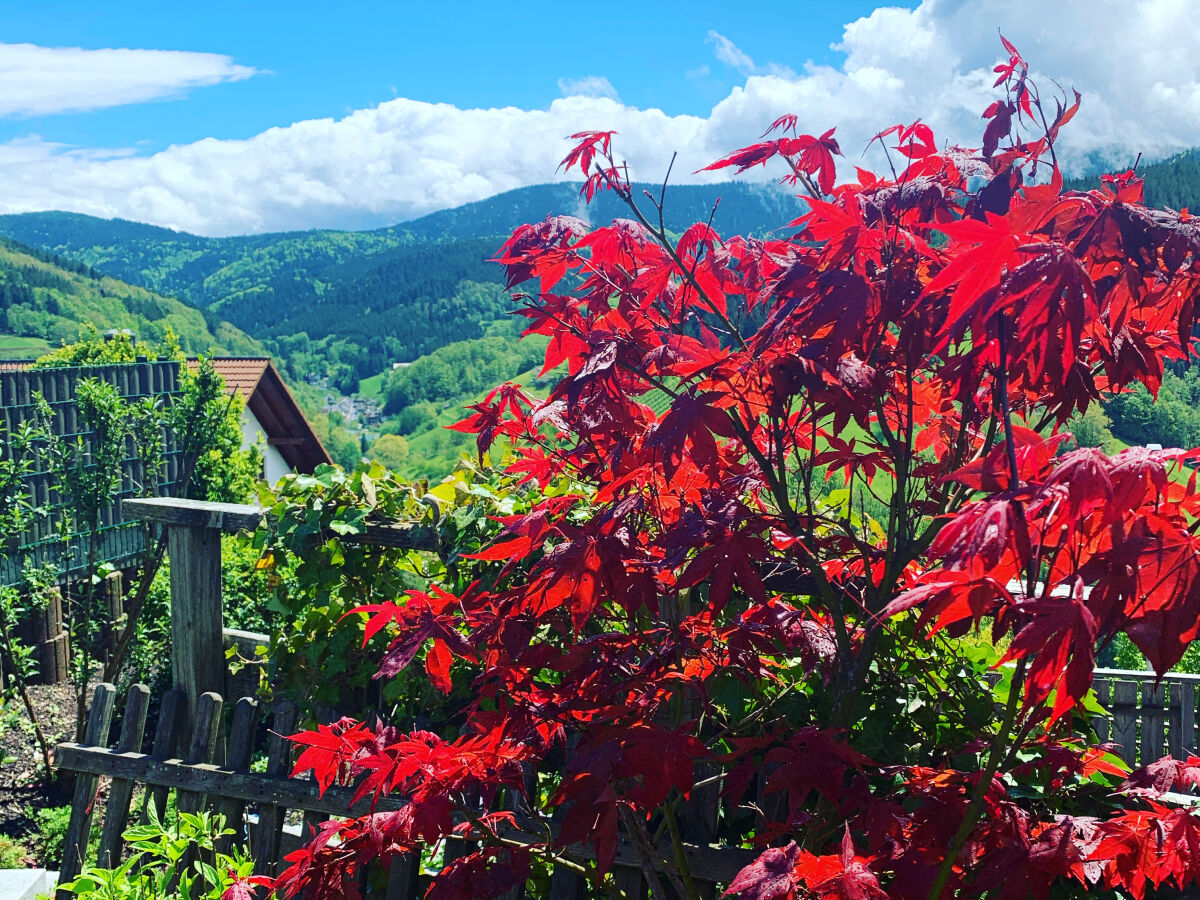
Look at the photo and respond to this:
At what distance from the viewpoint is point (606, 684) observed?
1927 mm

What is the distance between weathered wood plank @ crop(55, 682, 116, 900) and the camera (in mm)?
3385

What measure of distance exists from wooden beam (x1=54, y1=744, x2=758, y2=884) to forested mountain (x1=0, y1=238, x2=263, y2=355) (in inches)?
3473

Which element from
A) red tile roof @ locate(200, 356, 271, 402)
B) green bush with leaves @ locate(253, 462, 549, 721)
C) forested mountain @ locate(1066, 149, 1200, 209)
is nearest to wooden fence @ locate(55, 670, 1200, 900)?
green bush with leaves @ locate(253, 462, 549, 721)

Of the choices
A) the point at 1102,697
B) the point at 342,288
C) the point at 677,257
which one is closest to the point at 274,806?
the point at 677,257

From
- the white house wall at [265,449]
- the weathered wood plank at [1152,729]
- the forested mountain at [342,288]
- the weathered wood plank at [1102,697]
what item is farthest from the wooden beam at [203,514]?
the forested mountain at [342,288]

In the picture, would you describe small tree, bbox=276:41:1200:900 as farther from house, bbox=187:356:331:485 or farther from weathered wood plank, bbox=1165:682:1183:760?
house, bbox=187:356:331:485

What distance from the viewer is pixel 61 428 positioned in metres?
8.78

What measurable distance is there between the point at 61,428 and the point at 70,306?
312 feet

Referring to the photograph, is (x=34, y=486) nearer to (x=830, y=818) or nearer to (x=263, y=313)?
(x=830, y=818)

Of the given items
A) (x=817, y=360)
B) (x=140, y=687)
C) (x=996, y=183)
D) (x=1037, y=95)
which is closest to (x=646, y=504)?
(x=817, y=360)

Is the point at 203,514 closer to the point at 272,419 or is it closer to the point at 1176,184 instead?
the point at 272,419

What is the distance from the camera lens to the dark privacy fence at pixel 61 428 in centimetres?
785

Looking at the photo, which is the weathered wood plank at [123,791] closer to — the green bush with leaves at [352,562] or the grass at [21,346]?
the green bush with leaves at [352,562]

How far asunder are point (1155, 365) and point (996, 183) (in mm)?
495
